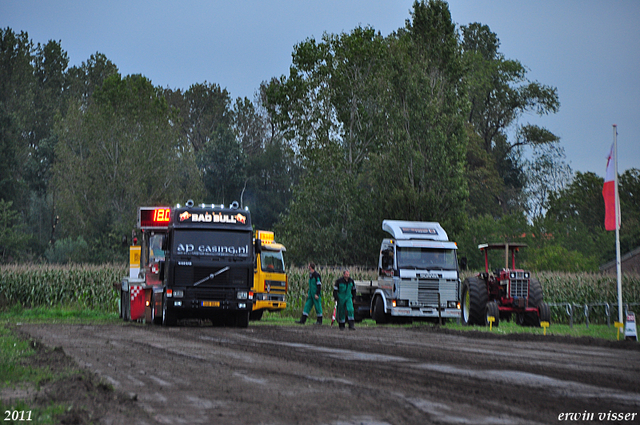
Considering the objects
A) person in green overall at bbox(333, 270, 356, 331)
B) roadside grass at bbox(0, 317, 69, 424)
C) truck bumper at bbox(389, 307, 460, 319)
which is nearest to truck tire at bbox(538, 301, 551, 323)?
truck bumper at bbox(389, 307, 460, 319)

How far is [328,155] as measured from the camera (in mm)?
53750

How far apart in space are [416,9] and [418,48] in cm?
269

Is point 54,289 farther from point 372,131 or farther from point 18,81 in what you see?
point 18,81

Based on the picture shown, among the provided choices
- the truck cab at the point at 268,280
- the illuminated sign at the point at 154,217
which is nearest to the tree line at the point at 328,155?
the truck cab at the point at 268,280

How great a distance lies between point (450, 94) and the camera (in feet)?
159

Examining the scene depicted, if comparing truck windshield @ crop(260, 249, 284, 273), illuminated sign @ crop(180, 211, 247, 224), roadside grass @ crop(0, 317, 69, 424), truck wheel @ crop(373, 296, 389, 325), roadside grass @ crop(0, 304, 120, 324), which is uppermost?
illuminated sign @ crop(180, 211, 247, 224)

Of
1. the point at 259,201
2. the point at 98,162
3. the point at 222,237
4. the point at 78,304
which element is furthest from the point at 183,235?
the point at 259,201

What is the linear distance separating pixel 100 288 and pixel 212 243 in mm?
14157

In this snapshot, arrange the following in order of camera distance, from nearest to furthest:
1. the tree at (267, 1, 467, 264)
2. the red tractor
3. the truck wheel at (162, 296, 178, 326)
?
1. the truck wheel at (162, 296, 178, 326)
2. the red tractor
3. the tree at (267, 1, 467, 264)

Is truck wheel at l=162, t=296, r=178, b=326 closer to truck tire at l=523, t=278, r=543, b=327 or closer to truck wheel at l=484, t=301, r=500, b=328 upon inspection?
truck wheel at l=484, t=301, r=500, b=328

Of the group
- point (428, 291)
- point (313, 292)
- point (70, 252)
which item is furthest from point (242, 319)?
point (70, 252)

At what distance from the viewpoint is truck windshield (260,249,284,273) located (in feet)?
102

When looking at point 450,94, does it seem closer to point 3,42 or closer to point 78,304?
point 78,304

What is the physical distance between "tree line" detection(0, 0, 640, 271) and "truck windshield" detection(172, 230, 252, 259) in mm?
22852
